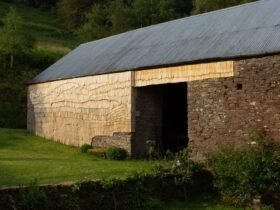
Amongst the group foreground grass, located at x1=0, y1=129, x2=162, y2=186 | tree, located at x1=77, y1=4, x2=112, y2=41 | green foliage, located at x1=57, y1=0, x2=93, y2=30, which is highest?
green foliage, located at x1=57, y1=0, x2=93, y2=30

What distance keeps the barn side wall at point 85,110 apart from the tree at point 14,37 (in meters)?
6.78

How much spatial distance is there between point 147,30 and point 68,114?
514 cm

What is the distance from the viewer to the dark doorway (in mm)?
18922

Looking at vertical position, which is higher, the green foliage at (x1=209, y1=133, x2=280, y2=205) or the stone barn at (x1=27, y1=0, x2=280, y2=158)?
the stone barn at (x1=27, y1=0, x2=280, y2=158)

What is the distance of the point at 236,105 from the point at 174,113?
5824mm

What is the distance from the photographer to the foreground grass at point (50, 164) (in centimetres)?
1361

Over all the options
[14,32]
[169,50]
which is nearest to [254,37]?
[169,50]

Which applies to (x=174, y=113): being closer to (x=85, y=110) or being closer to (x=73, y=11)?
(x=85, y=110)

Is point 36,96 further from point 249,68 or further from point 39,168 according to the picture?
point 249,68

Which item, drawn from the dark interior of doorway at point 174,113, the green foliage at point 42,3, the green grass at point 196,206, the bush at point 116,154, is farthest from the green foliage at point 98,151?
the green foliage at point 42,3

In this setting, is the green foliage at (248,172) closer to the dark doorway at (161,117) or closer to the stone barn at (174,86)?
the stone barn at (174,86)

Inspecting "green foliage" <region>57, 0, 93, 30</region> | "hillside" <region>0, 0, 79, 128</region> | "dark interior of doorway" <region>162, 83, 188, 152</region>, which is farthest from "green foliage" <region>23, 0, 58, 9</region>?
"dark interior of doorway" <region>162, 83, 188, 152</region>

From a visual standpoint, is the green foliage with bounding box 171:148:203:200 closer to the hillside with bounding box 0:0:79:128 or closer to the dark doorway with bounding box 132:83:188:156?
the dark doorway with bounding box 132:83:188:156

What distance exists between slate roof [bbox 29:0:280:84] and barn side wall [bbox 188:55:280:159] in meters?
0.56
